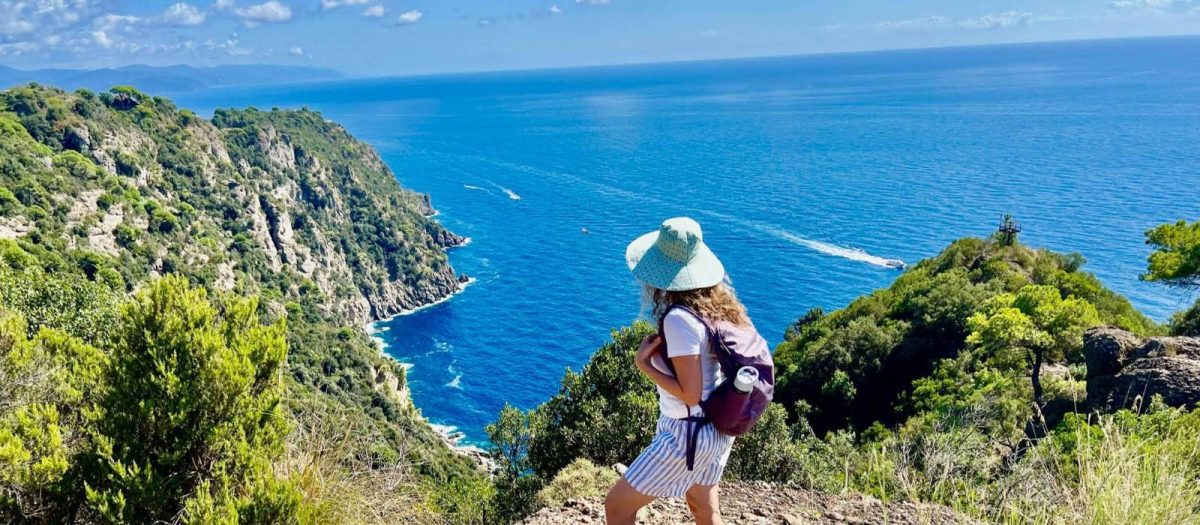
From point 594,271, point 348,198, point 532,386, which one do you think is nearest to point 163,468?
point 532,386

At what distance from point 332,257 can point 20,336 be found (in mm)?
75078

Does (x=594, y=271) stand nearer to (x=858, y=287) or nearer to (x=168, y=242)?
(x=858, y=287)

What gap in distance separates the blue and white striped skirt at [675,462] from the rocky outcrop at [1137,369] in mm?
9353

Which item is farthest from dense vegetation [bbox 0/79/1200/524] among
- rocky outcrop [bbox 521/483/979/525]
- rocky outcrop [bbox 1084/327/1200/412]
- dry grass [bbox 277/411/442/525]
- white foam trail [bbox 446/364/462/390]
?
white foam trail [bbox 446/364/462/390]

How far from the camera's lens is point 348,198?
9856 cm

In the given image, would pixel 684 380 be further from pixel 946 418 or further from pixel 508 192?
pixel 508 192

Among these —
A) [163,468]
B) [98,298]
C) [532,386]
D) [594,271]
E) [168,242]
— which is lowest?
[532,386]

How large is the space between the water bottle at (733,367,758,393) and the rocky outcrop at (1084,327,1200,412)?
375 inches

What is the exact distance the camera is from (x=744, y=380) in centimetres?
369

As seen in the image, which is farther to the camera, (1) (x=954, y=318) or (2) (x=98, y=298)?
(1) (x=954, y=318)

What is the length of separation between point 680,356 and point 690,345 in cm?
8

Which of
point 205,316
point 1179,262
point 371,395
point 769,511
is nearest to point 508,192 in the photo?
point 371,395

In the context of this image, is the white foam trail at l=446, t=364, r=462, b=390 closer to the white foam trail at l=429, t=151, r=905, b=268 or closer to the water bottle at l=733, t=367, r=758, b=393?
the white foam trail at l=429, t=151, r=905, b=268

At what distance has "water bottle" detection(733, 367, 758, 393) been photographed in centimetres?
369
